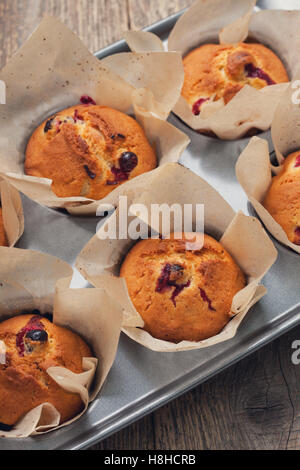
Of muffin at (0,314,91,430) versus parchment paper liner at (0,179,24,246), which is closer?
muffin at (0,314,91,430)

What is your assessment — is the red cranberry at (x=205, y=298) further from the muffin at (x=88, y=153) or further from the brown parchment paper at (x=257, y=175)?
the muffin at (x=88, y=153)

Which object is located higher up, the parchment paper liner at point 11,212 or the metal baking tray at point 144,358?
the parchment paper liner at point 11,212

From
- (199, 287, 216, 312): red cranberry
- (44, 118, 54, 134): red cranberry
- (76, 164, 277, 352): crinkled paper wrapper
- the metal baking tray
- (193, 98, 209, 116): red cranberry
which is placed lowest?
the metal baking tray

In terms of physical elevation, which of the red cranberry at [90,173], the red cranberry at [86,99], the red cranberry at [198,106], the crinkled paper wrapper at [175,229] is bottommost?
the crinkled paper wrapper at [175,229]

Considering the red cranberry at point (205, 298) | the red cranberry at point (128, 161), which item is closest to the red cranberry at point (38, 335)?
the red cranberry at point (205, 298)

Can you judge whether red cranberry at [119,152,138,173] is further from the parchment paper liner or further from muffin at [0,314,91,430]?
muffin at [0,314,91,430]

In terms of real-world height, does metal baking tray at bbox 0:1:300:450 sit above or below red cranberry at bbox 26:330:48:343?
below

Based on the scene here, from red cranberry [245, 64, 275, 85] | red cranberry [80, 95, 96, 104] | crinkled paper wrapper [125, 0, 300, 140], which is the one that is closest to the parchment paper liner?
red cranberry [80, 95, 96, 104]
